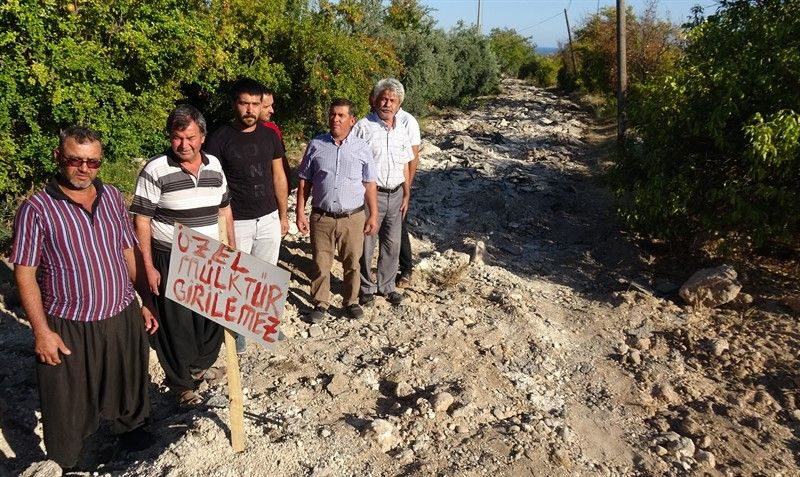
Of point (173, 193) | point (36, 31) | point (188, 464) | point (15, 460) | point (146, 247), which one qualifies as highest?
point (36, 31)

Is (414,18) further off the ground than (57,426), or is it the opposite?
(414,18)

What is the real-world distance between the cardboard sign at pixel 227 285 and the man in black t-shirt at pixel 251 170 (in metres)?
1.04

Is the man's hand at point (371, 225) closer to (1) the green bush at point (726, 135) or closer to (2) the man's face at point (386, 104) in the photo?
(2) the man's face at point (386, 104)

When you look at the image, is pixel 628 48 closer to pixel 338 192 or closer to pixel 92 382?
pixel 338 192

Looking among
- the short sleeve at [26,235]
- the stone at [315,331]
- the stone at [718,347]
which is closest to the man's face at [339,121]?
the stone at [315,331]

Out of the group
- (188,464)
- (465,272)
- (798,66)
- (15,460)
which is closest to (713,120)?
(798,66)

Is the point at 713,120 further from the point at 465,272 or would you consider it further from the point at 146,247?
the point at 146,247

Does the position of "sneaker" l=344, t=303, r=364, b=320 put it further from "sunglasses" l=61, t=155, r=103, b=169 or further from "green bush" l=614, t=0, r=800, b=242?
"green bush" l=614, t=0, r=800, b=242

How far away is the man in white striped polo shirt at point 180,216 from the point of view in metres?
3.04

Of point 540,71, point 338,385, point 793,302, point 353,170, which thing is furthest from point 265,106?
point 540,71

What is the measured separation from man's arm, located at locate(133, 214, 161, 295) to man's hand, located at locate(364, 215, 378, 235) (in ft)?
5.42

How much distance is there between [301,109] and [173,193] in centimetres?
953

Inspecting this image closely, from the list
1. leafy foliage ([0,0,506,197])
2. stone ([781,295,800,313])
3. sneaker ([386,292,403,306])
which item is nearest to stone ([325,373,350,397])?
sneaker ([386,292,403,306])

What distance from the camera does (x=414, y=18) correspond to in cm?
2173
